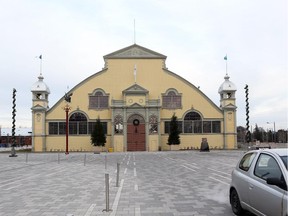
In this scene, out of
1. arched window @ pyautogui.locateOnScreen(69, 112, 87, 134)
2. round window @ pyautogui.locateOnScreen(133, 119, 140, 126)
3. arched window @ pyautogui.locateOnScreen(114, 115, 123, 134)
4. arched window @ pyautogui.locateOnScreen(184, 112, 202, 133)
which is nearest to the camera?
arched window @ pyautogui.locateOnScreen(114, 115, 123, 134)

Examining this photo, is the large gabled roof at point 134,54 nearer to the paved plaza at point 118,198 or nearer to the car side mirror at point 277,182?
the paved plaza at point 118,198

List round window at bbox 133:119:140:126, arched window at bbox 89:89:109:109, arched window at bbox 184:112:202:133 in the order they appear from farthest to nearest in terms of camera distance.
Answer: arched window at bbox 184:112:202:133 < arched window at bbox 89:89:109:109 < round window at bbox 133:119:140:126

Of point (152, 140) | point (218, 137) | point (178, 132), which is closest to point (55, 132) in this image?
point (152, 140)

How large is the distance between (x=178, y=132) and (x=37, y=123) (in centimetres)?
2084

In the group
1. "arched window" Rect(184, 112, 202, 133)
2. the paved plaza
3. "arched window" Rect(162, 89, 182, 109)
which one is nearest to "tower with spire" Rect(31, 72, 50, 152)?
"arched window" Rect(162, 89, 182, 109)

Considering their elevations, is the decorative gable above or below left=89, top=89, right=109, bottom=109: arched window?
above

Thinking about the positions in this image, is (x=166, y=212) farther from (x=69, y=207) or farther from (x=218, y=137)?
(x=218, y=137)

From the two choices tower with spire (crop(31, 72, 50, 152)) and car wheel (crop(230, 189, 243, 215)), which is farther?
tower with spire (crop(31, 72, 50, 152))

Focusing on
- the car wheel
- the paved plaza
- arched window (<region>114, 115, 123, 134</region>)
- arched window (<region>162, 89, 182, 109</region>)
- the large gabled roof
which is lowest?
the paved plaza

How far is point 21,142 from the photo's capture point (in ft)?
313

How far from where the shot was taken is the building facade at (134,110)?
52469 mm

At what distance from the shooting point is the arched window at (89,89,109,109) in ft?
178

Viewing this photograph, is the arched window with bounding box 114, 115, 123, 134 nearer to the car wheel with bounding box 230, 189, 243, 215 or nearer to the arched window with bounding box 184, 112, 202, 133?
the arched window with bounding box 184, 112, 202, 133

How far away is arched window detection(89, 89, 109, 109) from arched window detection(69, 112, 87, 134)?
233 cm
